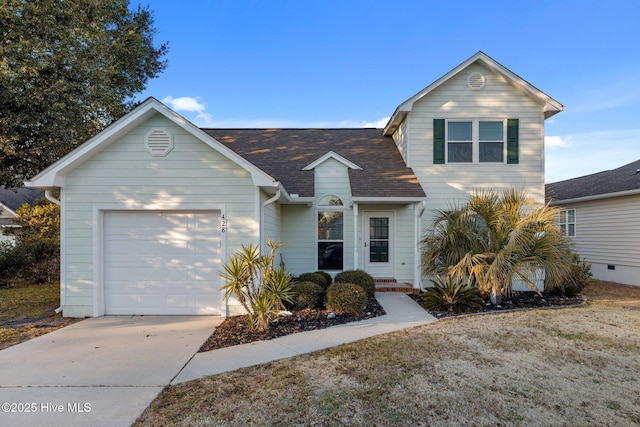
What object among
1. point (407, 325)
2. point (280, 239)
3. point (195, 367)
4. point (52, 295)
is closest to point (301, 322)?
point (407, 325)

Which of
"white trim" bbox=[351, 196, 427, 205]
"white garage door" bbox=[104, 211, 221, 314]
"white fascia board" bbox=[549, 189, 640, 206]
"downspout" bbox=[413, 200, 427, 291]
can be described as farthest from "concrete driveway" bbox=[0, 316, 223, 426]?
"white fascia board" bbox=[549, 189, 640, 206]

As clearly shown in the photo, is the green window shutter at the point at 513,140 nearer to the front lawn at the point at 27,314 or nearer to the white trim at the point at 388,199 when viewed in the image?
the white trim at the point at 388,199

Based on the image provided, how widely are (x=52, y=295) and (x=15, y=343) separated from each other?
4.76 meters

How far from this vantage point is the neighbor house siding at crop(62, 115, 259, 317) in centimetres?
721

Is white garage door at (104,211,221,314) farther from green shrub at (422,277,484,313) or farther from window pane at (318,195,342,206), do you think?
green shrub at (422,277,484,313)

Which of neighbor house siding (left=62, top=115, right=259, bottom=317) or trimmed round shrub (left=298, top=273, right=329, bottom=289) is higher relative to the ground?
neighbor house siding (left=62, top=115, right=259, bottom=317)

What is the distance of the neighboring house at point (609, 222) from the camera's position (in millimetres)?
11578

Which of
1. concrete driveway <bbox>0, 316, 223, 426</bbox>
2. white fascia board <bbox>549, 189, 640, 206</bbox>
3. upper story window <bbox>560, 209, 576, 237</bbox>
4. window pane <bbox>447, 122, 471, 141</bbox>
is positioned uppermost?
window pane <bbox>447, 122, 471, 141</bbox>

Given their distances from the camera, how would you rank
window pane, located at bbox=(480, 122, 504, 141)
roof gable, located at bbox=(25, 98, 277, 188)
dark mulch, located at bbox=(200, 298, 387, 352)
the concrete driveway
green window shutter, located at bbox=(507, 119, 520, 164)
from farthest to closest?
window pane, located at bbox=(480, 122, 504, 141) < green window shutter, located at bbox=(507, 119, 520, 164) < roof gable, located at bbox=(25, 98, 277, 188) < dark mulch, located at bbox=(200, 298, 387, 352) < the concrete driveway

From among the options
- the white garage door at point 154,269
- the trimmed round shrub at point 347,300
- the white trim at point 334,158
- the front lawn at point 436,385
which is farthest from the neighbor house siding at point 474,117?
the white garage door at point 154,269

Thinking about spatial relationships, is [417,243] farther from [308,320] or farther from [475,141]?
[308,320]

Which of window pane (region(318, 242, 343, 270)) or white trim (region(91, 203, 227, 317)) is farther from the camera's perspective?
window pane (region(318, 242, 343, 270))

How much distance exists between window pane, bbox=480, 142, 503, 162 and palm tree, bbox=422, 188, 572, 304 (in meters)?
2.16

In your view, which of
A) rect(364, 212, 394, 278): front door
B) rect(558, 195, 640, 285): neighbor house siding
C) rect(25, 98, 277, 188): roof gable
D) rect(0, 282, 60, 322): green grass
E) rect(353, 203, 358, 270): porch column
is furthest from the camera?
rect(558, 195, 640, 285): neighbor house siding
